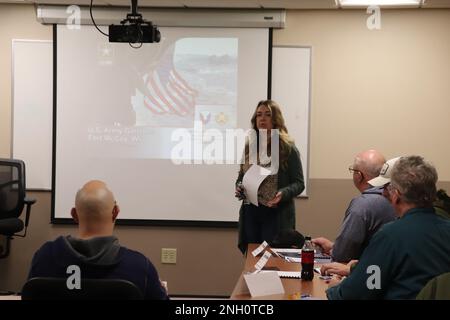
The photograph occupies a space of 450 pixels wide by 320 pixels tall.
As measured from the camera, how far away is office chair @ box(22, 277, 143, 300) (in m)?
2.12

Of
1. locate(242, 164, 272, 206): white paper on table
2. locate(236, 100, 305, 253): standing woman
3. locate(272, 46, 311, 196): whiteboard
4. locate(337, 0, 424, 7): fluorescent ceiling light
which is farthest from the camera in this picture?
locate(272, 46, 311, 196): whiteboard

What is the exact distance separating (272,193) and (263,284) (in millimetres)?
1638

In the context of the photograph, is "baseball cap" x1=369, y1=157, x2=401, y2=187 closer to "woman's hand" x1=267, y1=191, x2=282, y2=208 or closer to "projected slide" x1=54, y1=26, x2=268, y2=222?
"woman's hand" x1=267, y1=191, x2=282, y2=208

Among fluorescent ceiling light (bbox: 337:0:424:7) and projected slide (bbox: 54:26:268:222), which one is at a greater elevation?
fluorescent ceiling light (bbox: 337:0:424:7)

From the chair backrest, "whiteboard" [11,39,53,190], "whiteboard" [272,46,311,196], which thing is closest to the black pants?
"whiteboard" [272,46,311,196]

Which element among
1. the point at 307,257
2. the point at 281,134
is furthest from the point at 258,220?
the point at 307,257

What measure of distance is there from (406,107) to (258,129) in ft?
5.31

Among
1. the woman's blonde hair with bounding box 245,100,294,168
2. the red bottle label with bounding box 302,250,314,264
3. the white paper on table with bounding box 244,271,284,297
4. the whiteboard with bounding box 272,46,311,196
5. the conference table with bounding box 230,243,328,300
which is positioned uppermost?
the whiteboard with bounding box 272,46,311,196

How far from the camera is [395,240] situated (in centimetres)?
218

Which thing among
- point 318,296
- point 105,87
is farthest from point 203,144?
point 318,296

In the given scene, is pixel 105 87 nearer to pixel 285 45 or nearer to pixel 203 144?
pixel 203 144

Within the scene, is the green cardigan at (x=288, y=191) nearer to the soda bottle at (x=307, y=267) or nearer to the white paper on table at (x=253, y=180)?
the white paper on table at (x=253, y=180)

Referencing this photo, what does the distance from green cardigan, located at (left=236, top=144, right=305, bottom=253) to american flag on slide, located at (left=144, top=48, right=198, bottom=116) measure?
1.41 metres

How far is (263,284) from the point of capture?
2615mm
